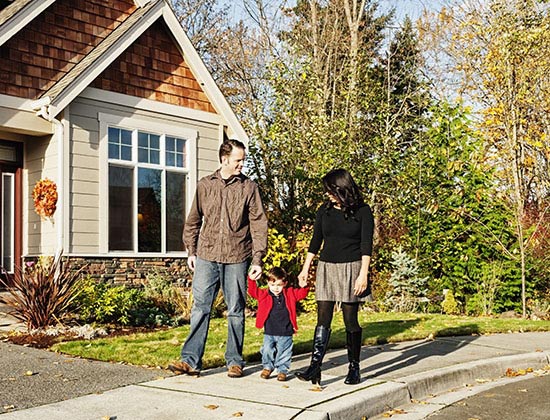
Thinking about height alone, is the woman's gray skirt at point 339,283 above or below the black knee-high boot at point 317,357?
above

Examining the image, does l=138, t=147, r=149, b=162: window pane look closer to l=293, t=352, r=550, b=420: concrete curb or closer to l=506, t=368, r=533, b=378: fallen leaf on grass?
l=293, t=352, r=550, b=420: concrete curb

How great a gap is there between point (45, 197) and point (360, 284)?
24.5ft

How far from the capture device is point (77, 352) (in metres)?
8.47

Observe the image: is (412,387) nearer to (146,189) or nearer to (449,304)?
(146,189)

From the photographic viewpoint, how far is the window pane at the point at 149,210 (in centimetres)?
1401

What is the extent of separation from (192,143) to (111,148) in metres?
2.02

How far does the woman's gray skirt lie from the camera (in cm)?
695

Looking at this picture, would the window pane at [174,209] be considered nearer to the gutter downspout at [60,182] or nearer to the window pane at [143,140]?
the window pane at [143,140]

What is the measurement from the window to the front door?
159cm

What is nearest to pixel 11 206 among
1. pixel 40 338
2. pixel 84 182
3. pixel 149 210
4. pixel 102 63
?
pixel 84 182

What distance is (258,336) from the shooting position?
1036cm

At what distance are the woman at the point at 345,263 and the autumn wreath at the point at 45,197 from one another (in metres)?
6.83

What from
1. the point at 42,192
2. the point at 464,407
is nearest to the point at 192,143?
the point at 42,192

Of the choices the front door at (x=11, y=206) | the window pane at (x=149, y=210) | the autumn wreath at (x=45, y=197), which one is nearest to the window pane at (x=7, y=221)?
the front door at (x=11, y=206)
